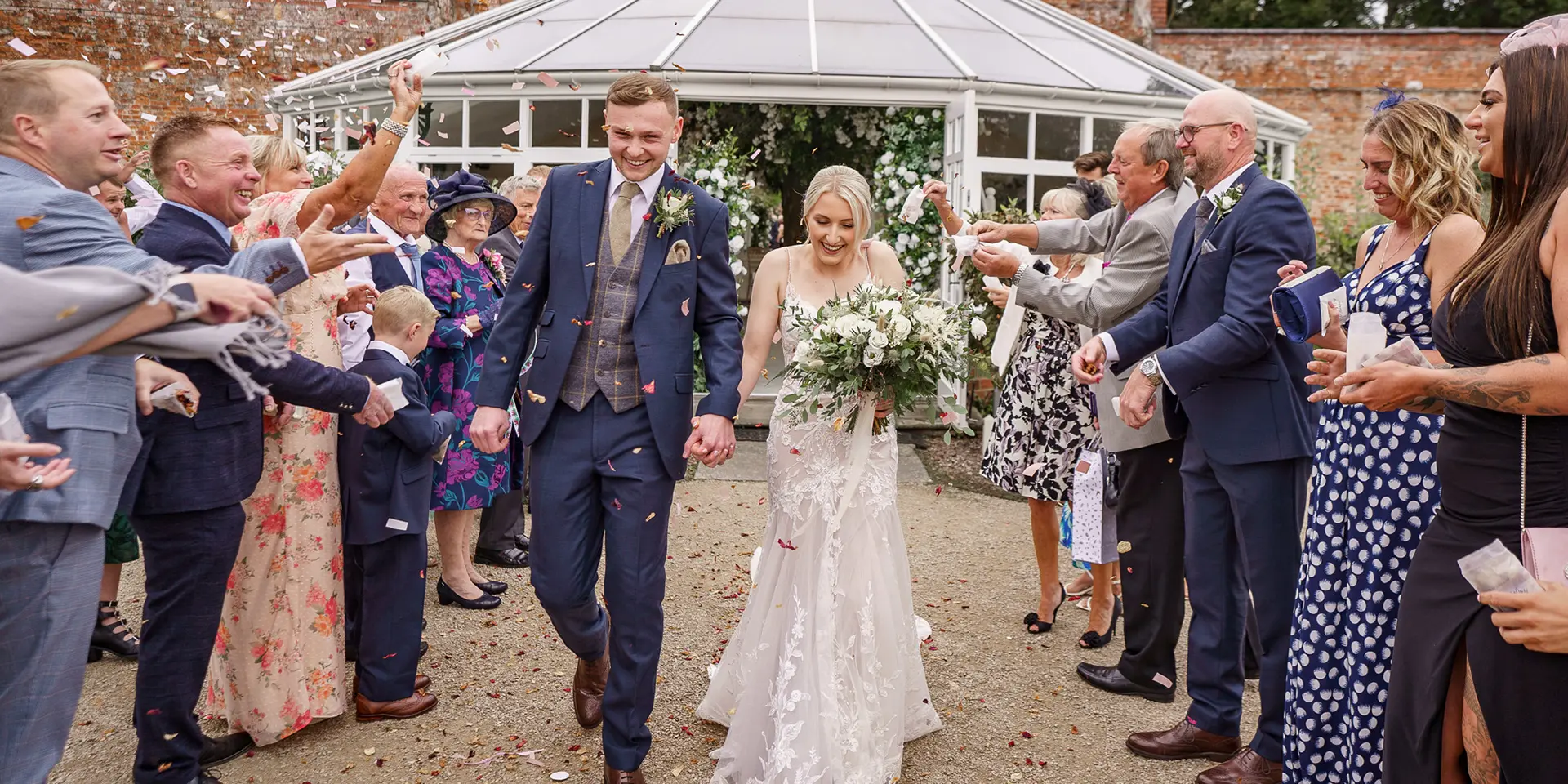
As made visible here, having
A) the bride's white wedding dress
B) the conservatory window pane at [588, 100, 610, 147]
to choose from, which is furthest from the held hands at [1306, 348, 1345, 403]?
the conservatory window pane at [588, 100, 610, 147]

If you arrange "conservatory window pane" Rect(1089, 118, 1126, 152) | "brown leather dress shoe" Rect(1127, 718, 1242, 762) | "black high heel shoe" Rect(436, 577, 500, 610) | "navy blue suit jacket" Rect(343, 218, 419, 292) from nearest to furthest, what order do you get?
"brown leather dress shoe" Rect(1127, 718, 1242, 762) < "navy blue suit jacket" Rect(343, 218, 419, 292) < "black high heel shoe" Rect(436, 577, 500, 610) < "conservatory window pane" Rect(1089, 118, 1126, 152)

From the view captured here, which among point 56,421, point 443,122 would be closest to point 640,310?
point 56,421

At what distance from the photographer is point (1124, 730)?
4332 mm

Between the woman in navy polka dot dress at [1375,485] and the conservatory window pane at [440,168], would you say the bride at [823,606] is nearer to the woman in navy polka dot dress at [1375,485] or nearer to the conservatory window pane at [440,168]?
A: the woman in navy polka dot dress at [1375,485]

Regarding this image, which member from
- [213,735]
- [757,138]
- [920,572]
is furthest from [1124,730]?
[757,138]

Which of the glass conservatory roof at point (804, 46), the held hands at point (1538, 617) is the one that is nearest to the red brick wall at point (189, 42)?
the glass conservatory roof at point (804, 46)

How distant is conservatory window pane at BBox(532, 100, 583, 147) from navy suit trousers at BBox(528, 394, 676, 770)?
698 centimetres

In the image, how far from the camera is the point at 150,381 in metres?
3.08

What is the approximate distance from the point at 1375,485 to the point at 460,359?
13.7 feet

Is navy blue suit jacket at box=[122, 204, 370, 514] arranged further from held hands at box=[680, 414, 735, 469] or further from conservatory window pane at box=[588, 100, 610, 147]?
conservatory window pane at box=[588, 100, 610, 147]

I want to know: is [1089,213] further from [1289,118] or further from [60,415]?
[1289,118]

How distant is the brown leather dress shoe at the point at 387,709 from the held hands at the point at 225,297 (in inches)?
96.6

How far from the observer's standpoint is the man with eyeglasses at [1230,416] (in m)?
3.77

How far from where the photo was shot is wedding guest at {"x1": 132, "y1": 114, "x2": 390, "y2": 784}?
3338mm
